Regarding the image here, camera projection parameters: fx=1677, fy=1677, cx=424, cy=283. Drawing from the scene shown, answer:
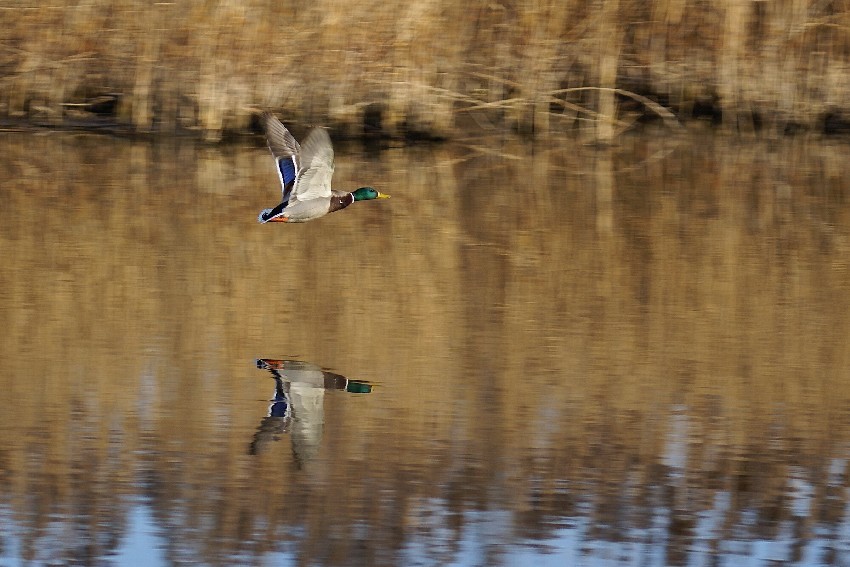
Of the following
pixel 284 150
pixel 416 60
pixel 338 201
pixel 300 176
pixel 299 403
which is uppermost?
pixel 416 60

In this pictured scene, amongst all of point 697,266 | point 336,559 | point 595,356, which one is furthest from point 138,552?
point 697,266

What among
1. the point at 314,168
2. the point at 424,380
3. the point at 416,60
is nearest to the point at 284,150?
the point at 314,168

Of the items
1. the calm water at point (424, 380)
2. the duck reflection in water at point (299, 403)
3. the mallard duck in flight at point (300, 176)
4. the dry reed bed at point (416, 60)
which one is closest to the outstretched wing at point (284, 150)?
the mallard duck in flight at point (300, 176)

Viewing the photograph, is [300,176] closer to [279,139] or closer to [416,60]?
[279,139]

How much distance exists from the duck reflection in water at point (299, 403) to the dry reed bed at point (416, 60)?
952 centimetres

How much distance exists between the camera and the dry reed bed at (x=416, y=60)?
16.9 m

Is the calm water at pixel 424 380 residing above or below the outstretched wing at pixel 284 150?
below

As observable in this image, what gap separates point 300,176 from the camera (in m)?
9.31

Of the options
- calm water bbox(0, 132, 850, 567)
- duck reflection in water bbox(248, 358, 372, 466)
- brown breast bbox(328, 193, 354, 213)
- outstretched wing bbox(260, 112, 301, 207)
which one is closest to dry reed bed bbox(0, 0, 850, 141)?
calm water bbox(0, 132, 850, 567)

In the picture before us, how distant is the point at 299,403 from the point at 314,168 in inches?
97.6

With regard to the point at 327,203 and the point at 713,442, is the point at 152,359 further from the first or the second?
the point at 713,442

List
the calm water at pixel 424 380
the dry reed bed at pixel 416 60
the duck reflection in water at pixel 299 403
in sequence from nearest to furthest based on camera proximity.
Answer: the calm water at pixel 424 380 → the duck reflection in water at pixel 299 403 → the dry reed bed at pixel 416 60

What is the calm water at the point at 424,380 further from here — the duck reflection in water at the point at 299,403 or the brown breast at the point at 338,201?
the brown breast at the point at 338,201

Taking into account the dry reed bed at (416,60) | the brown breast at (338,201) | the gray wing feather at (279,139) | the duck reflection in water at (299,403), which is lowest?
the duck reflection in water at (299,403)
